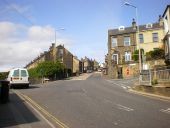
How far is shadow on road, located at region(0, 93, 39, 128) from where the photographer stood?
1372 cm

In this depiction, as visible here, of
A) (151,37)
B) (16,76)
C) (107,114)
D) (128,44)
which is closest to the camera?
(107,114)

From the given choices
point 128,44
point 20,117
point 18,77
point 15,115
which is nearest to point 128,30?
point 128,44

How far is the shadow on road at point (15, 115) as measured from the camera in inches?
540

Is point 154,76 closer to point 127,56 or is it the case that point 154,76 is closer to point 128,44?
point 127,56

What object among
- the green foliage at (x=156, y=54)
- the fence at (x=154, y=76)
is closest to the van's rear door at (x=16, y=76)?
the fence at (x=154, y=76)

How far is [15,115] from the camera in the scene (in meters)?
15.5

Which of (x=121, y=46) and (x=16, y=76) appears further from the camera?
(x=121, y=46)

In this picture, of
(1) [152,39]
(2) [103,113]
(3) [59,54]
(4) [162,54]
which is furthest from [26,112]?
(3) [59,54]

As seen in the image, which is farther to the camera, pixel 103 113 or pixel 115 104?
pixel 115 104

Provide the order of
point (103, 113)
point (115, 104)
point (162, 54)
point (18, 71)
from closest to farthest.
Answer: point (103, 113), point (115, 104), point (18, 71), point (162, 54)

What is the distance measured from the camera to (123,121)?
13.4 meters

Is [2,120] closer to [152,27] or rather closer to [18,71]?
[18,71]

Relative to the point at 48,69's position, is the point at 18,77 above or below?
below

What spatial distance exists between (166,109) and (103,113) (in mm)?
3503
